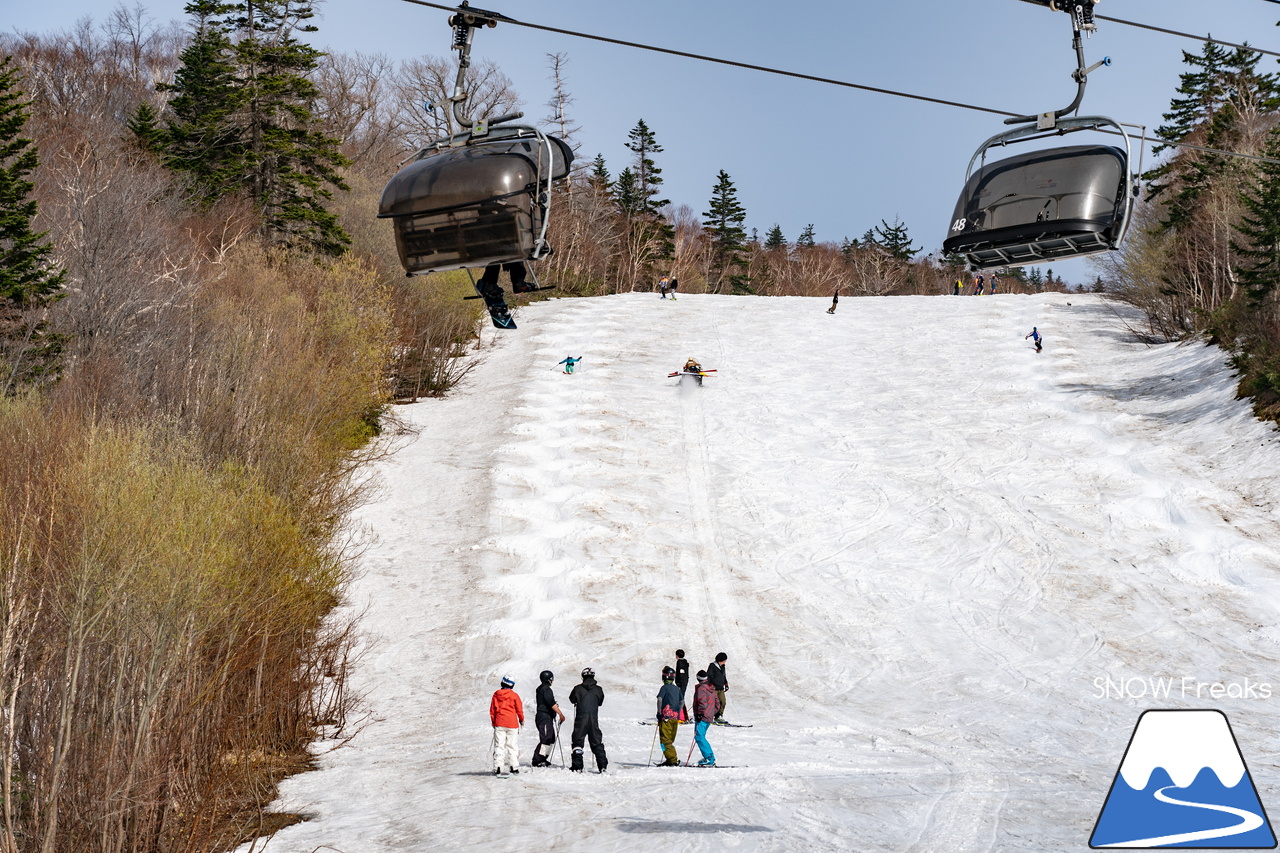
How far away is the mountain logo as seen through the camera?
8227mm

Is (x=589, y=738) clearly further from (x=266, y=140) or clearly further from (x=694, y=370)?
(x=266, y=140)

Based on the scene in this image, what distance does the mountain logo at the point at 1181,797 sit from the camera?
8.23 m

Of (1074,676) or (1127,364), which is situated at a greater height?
(1127,364)

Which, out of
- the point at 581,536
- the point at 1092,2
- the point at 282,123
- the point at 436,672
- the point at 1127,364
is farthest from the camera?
the point at 282,123

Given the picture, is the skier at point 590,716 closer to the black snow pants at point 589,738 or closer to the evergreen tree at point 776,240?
the black snow pants at point 589,738

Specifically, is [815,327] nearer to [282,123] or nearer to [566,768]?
[282,123]

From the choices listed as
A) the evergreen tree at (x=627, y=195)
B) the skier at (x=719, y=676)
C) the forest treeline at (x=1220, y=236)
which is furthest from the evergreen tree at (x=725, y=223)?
the skier at (x=719, y=676)

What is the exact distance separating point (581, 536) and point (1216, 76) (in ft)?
133

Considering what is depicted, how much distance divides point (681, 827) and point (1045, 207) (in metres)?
7.59

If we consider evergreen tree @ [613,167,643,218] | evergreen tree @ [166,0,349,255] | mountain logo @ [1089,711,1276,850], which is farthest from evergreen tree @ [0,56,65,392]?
evergreen tree @ [613,167,643,218]

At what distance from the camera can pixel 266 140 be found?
3709cm

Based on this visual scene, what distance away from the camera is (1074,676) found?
17078 millimetres

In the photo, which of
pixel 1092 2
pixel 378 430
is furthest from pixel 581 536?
pixel 1092 2

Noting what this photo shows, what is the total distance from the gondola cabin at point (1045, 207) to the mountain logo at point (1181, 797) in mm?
4693
